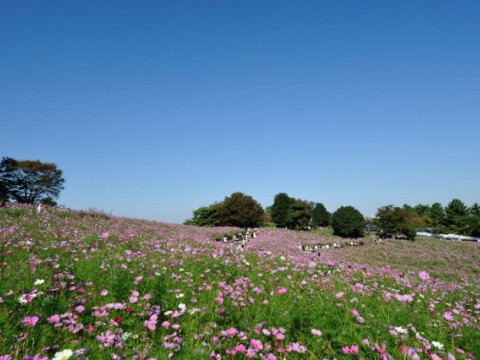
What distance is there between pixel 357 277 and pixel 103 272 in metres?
6.27

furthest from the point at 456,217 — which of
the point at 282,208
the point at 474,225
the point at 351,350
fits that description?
the point at 351,350

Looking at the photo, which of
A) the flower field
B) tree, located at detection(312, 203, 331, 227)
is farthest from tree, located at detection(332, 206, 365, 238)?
the flower field

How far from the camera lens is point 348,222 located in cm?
3262

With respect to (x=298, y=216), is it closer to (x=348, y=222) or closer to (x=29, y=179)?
(x=348, y=222)

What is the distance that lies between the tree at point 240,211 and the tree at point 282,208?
2471mm

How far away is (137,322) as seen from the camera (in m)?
3.41

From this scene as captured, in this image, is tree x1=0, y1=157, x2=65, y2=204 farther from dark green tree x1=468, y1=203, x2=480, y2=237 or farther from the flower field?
dark green tree x1=468, y1=203, x2=480, y2=237

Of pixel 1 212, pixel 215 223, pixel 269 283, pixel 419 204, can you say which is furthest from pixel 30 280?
pixel 419 204

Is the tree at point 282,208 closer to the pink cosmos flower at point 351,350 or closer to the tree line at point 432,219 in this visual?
the tree line at point 432,219

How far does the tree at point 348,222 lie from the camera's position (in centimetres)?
3253

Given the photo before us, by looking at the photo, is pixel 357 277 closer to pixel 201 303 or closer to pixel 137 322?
pixel 201 303

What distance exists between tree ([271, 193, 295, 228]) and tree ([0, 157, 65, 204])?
32508mm

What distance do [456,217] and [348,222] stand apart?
128 feet

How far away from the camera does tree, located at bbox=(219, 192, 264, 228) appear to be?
119ft
